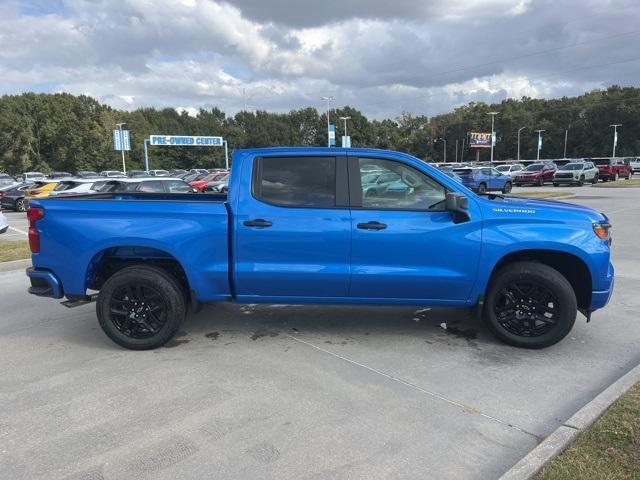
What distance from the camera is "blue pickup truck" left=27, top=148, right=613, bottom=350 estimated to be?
4.53 m

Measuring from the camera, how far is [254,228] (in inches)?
179

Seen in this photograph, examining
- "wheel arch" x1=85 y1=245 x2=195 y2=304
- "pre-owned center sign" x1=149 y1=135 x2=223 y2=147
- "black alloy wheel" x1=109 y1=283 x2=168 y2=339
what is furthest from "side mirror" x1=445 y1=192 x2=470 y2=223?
"pre-owned center sign" x1=149 y1=135 x2=223 y2=147

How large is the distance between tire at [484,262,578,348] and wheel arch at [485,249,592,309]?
0.33ft


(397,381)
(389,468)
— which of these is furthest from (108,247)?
(389,468)

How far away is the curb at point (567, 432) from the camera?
9.11 ft

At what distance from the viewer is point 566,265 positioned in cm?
487

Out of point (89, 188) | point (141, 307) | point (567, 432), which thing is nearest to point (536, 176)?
point (89, 188)

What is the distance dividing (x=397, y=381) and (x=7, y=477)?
269cm

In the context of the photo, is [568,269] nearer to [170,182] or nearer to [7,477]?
[7,477]

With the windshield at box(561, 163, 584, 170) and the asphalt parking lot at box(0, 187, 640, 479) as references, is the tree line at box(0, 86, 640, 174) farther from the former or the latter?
the asphalt parking lot at box(0, 187, 640, 479)

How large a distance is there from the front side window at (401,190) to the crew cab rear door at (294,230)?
0.21m

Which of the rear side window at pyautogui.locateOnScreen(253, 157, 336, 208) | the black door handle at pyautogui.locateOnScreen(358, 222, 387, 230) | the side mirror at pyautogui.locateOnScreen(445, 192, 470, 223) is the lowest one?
the black door handle at pyautogui.locateOnScreen(358, 222, 387, 230)

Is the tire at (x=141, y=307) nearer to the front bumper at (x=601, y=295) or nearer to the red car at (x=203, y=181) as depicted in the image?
the front bumper at (x=601, y=295)

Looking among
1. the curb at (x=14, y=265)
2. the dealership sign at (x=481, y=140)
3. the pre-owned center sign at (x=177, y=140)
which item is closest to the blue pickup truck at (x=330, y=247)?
the curb at (x=14, y=265)
